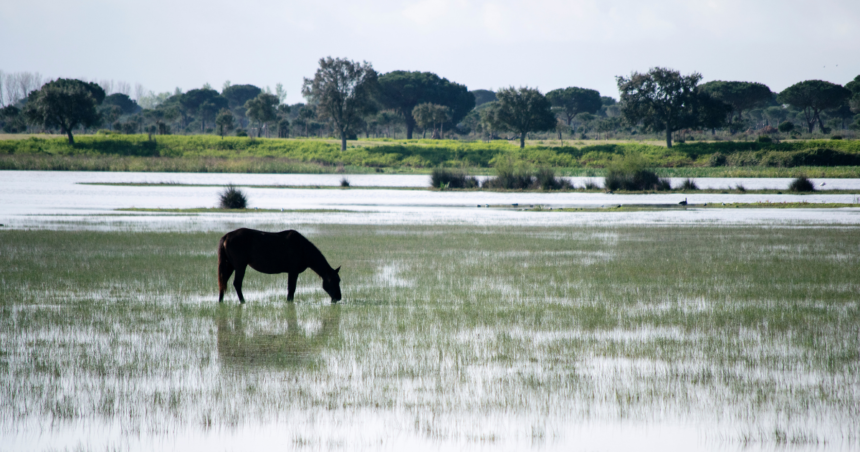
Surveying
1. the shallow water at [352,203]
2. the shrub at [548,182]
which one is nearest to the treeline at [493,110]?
the shallow water at [352,203]

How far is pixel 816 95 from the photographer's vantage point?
131625 mm

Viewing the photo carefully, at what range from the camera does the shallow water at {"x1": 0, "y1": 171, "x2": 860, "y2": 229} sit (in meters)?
36.4

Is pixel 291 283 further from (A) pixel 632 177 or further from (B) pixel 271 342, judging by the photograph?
(A) pixel 632 177

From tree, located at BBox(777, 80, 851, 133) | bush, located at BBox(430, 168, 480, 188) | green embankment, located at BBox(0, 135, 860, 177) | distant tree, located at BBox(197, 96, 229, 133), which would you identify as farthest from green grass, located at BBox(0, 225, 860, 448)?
distant tree, located at BBox(197, 96, 229, 133)

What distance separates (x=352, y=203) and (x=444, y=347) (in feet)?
132

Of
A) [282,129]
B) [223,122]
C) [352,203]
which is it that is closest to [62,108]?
[223,122]

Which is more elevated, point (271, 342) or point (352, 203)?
point (271, 342)

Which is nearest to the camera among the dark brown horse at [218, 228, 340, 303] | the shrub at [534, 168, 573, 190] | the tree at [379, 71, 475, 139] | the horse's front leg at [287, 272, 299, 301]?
the dark brown horse at [218, 228, 340, 303]

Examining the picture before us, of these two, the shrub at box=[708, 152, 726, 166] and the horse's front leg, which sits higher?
the shrub at box=[708, 152, 726, 166]

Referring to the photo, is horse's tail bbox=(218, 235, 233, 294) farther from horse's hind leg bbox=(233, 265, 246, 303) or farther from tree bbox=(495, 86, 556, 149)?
tree bbox=(495, 86, 556, 149)

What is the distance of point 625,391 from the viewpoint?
884 cm

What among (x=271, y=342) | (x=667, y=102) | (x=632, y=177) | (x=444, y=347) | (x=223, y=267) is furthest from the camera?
(x=667, y=102)

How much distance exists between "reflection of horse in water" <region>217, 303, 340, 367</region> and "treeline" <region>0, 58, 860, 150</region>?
337ft

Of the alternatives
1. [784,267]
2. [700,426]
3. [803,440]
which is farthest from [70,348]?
[784,267]
